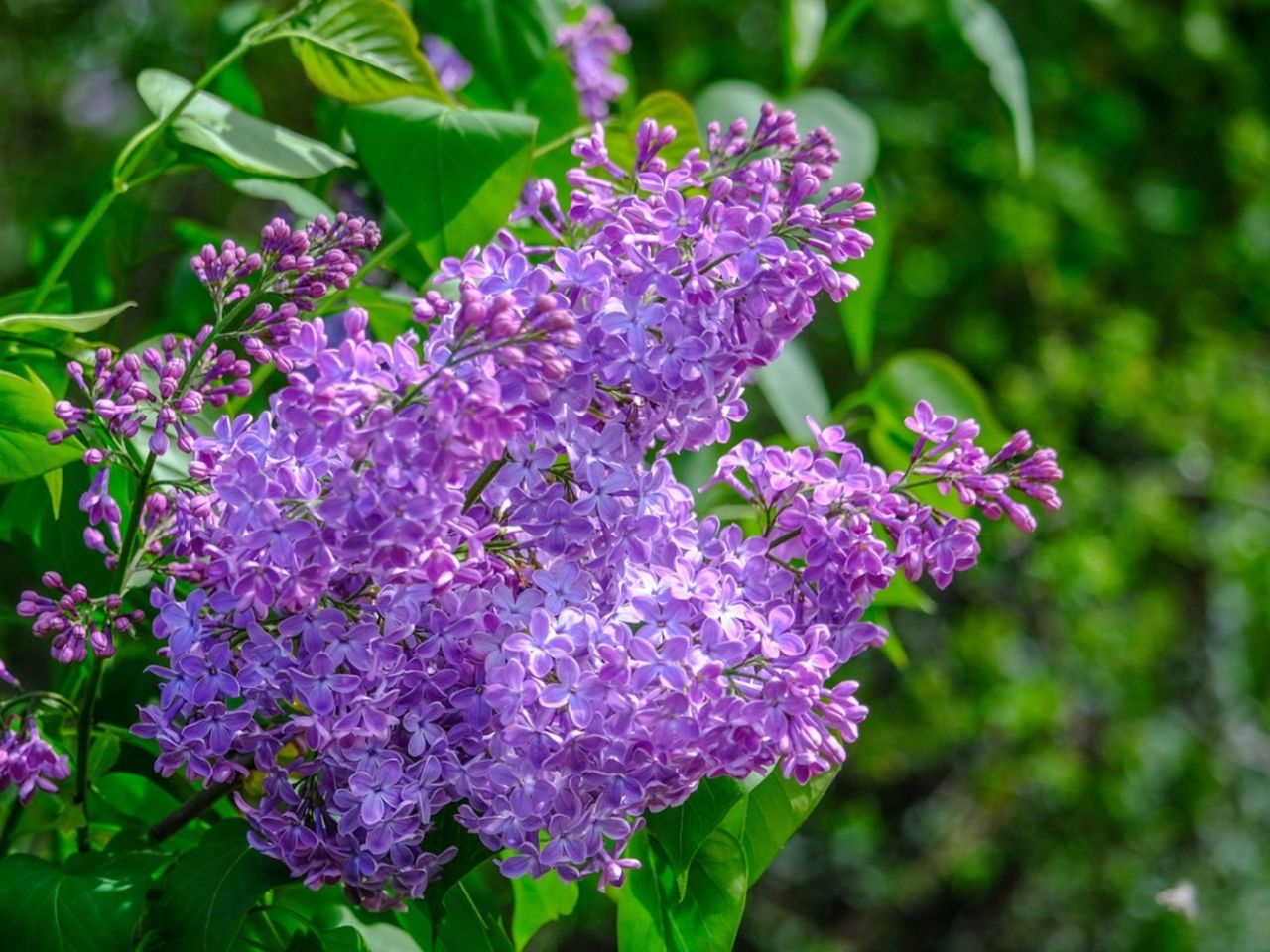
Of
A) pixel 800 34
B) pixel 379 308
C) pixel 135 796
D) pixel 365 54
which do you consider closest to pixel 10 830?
pixel 135 796

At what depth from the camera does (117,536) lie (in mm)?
524

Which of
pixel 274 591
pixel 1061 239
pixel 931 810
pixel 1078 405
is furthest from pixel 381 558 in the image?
pixel 931 810

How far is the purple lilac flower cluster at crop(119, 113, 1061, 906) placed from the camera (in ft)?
1.47

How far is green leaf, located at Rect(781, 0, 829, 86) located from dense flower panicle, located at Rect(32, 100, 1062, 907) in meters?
0.54

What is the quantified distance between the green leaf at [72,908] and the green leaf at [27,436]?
0.15 metres

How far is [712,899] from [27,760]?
26cm

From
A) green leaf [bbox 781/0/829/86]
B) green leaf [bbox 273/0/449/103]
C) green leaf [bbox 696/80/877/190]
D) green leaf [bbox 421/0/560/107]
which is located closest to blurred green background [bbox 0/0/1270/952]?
green leaf [bbox 781/0/829/86]

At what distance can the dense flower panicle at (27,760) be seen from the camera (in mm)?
506

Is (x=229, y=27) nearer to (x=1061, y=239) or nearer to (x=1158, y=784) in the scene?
(x=1061, y=239)

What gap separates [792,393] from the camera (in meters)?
0.97

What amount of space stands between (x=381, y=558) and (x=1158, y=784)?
72.6 inches

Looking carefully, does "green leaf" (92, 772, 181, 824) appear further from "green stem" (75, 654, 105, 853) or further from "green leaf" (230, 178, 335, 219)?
"green leaf" (230, 178, 335, 219)

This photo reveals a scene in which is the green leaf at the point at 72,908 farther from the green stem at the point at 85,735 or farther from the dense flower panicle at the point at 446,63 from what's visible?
the dense flower panicle at the point at 446,63

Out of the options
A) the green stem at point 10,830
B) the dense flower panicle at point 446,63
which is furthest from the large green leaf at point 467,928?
the dense flower panicle at point 446,63
